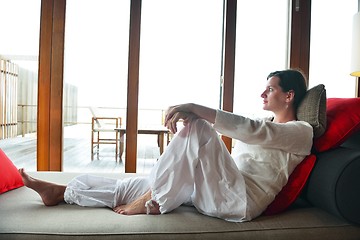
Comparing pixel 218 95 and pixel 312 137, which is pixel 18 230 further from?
pixel 218 95

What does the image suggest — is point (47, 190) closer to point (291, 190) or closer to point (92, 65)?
point (291, 190)

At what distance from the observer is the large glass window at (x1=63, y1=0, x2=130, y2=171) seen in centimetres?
280

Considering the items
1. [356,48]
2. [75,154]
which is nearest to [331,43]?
[356,48]

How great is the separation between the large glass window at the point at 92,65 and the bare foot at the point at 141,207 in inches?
68.6

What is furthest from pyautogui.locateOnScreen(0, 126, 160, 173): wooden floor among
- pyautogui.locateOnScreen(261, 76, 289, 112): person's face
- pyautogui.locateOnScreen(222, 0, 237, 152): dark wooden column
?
pyautogui.locateOnScreen(261, 76, 289, 112): person's face

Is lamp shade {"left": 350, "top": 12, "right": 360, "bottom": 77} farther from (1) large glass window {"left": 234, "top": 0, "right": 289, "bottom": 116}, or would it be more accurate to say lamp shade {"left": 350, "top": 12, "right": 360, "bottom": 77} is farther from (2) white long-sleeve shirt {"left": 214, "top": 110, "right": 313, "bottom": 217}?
(1) large glass window {"left": 234, "top": 0, "right": 289, "bottom": 116}

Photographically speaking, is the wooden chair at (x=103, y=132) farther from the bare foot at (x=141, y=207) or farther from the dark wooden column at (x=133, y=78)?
the bare foot at (x=141, y=207)

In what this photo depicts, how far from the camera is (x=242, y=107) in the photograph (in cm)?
300

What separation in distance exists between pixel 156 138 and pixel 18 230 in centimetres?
270

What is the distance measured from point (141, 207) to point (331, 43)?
295cm

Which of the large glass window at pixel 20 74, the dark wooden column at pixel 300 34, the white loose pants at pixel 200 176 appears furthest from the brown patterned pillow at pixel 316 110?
the large glass window at pixel 20 74

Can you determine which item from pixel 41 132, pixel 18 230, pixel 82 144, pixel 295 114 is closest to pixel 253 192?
pixel 295 114

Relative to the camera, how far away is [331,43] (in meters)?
3.04

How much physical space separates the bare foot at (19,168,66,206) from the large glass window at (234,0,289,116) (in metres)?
2.12
